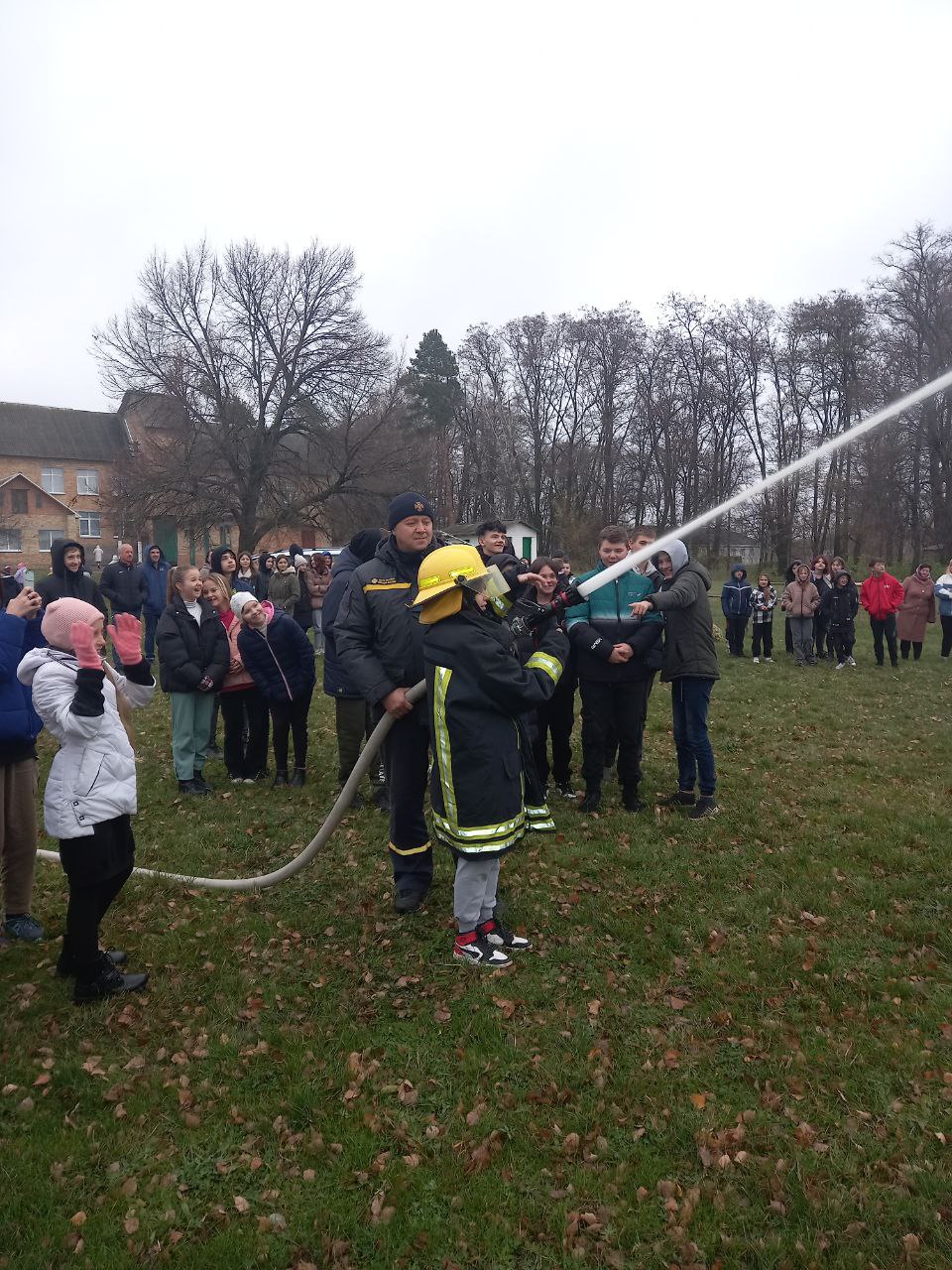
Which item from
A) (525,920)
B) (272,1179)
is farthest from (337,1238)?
(525,920)

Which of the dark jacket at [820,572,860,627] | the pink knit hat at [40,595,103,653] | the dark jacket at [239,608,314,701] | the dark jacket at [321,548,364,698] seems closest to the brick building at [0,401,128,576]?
the dark jacket at [820,572,860,627]

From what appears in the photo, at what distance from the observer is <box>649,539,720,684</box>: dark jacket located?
24.2 ft

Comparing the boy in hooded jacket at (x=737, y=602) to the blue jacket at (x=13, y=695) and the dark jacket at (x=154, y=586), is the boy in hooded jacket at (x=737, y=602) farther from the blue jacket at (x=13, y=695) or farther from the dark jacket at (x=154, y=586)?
the blue jacket at (x=13, y=695)

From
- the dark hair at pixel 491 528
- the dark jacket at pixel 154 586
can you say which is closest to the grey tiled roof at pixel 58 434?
the dark jacket at pixel 154 586

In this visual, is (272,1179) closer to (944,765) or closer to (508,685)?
(508,685)

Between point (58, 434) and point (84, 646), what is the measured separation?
77.6 m

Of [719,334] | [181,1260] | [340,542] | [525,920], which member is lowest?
[181,1260]

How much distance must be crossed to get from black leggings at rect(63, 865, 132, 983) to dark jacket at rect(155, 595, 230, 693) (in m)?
4.05

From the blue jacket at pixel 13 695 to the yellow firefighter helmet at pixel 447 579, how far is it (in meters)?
2.59

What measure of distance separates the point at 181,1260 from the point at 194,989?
1.96 meters

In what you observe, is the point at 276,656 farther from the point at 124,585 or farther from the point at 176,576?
the point at 124,585

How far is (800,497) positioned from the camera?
152 feet

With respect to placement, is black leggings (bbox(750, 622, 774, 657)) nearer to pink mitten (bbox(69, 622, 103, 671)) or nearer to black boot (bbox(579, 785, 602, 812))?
black boot (bbox(579, 785, 602, 812))

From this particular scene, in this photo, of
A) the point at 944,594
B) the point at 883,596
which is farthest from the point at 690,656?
the point at 944,594
